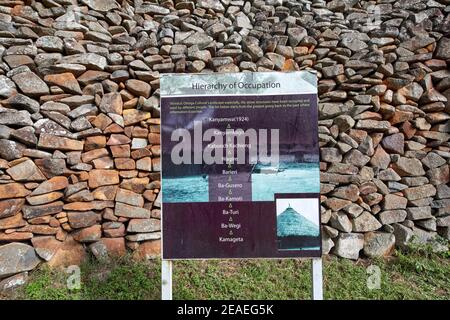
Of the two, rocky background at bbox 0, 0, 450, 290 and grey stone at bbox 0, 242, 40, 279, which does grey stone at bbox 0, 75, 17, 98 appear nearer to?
rocky background at bbox 0, 0, 450, 290

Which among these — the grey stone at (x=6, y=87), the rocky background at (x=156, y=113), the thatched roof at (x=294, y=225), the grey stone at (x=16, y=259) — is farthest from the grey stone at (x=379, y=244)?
the grey stone at (x=6, y=87)

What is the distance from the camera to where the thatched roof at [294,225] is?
2.18 m

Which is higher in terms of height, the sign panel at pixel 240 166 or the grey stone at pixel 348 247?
the sign panel at pixel 240 166

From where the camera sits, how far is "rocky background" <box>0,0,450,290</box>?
2.95 metres

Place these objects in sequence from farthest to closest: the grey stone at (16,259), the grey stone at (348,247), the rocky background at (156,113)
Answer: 1. the grey stone at (348,247)
2. the rocky background at (156,113)
3. the grey stone at (16,259)

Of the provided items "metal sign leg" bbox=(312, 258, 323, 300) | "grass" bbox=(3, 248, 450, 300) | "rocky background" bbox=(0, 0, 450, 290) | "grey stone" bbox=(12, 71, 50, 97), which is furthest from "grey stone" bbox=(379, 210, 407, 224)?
"grey stone" bbox=(12, 71, 50, 97)

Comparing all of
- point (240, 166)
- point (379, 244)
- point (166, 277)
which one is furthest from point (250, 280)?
point (379, 244)

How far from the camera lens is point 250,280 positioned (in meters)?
2.96

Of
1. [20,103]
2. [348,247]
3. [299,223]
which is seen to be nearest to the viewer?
[299,223]

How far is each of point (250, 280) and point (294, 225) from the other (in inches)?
44.3

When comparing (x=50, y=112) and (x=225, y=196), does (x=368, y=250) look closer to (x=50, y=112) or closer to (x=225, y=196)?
(x=225, y=196)

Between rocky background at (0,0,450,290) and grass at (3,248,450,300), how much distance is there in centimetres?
16

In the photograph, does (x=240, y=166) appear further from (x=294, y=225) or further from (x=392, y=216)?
(x=392, y=216)

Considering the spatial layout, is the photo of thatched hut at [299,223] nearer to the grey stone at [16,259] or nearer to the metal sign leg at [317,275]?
the metal sign leg at [317,275]
